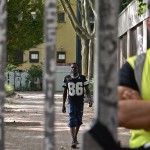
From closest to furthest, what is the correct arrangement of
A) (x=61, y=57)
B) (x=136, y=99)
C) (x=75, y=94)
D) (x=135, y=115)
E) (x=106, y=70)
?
(x=106, y=70), (x=135, y=115), (x=136, y=99), (x=75, y=94), (x=61, y=57)

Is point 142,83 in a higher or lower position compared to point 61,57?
lower

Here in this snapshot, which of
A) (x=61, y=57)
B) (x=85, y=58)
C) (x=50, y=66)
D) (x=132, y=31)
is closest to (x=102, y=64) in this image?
(x=50, y=66)

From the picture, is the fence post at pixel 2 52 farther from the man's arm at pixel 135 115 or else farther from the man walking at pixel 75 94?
the man walking at pixel 75 94

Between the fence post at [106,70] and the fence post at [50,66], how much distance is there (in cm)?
17

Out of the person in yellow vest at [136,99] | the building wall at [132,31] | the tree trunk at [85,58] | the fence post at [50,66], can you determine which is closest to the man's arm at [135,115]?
the person in yellow vest at [136,99]

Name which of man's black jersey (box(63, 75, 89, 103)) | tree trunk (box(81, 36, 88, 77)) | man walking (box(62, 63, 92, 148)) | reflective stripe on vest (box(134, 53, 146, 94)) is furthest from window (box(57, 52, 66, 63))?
reflective stripe on vest (box(134, 53, 146, 94))

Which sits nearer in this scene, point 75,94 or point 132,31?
point 75,94

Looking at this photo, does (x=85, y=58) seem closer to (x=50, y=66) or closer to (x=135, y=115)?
(x=135, y=115)

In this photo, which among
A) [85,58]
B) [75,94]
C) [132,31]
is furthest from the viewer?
[85,58]

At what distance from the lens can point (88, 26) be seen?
107 feet

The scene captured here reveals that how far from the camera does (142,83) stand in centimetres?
280

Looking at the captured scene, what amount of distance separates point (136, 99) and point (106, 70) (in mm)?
421

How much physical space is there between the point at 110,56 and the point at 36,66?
2130 inches

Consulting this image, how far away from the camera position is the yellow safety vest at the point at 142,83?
2.78 meters
